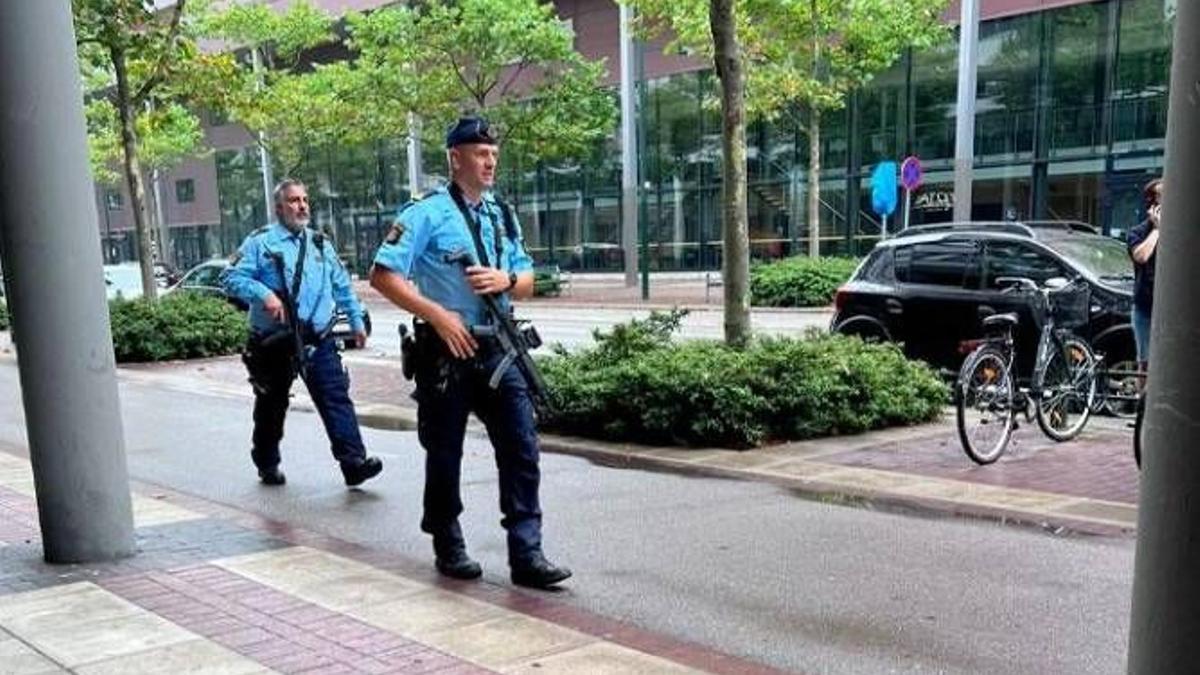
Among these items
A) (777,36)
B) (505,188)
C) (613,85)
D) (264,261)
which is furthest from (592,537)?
(505,188)

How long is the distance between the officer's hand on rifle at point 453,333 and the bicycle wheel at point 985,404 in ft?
12.3

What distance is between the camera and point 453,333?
4816 millimetres

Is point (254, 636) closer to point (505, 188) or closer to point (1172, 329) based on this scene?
point (1172, 329)

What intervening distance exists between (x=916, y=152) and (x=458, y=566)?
102 feet

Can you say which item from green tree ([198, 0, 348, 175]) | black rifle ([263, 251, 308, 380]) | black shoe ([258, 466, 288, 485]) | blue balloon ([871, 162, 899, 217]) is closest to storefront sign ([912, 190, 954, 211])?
blue balloon ([871, 162, 899, 217])

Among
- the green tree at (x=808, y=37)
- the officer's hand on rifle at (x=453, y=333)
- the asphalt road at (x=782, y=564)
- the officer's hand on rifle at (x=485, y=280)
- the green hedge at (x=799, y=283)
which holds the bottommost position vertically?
the green hedge at (x=799, y=283)

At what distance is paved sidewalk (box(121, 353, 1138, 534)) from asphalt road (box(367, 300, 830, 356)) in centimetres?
805

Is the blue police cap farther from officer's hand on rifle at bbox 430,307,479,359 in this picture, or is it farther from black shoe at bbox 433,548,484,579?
black shoe at bbox 433,548,484,579

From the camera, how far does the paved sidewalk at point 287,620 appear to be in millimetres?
3988

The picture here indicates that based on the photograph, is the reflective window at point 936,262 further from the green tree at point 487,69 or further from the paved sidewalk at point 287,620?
the green tree at point 487,69

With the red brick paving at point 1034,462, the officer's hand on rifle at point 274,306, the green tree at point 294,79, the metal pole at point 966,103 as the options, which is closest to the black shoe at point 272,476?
the officer's hand on rifle at point 274,306

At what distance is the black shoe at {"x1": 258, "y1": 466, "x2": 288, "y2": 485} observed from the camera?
7598 millimetres

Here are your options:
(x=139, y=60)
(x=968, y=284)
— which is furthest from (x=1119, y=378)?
(x=139, y=60)

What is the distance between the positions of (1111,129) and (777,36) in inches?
400
